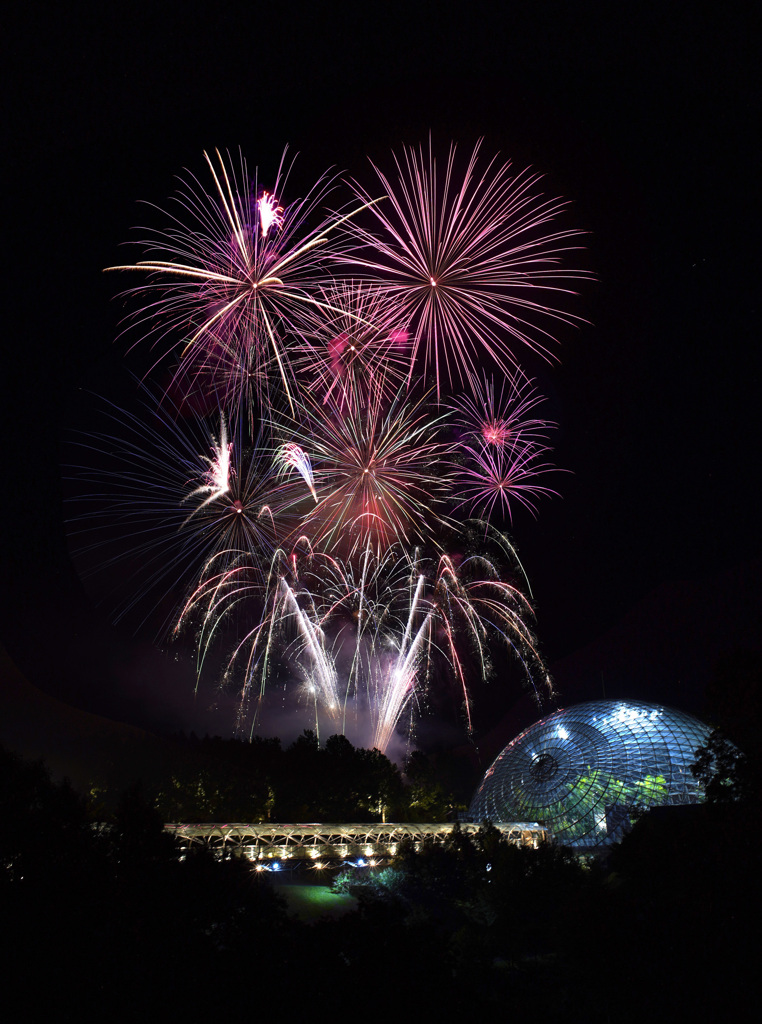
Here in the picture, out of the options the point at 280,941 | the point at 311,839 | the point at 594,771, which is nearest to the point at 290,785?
the point at 311,839

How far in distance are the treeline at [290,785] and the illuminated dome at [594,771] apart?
36.7ft

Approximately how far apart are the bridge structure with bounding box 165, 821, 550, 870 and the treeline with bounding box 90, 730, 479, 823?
1717 centimetres

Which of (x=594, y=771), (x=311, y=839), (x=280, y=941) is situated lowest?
(x=280, y=941)

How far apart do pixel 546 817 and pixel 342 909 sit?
19.6 metres

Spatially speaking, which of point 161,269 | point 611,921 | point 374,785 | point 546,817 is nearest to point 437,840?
point 546,817

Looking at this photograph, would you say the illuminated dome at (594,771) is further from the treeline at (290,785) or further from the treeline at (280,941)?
the treeline at (280,941)

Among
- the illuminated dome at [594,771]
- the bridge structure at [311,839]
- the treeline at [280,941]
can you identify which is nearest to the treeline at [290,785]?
the illuminated dome at [594,771]

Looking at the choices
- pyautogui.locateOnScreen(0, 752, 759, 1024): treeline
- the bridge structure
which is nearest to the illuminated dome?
the bridge structure

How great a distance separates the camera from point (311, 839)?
1877 inches

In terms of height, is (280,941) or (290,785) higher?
(290,785)

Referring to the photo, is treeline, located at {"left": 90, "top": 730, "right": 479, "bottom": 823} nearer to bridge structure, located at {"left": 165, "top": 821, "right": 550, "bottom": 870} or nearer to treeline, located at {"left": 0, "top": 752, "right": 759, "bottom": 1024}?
bridge structure, located at {"left": 165, "top": 821, "right": 550, "bottom": 870}

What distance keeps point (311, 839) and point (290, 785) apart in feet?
81.0

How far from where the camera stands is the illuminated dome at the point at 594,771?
55562 mm

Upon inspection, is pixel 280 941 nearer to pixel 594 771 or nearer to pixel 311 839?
pixel 311 839
